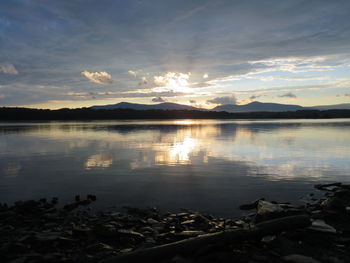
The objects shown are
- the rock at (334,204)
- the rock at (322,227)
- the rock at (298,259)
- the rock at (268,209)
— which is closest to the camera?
the rock at (298,259)

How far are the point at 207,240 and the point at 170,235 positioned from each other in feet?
6.53

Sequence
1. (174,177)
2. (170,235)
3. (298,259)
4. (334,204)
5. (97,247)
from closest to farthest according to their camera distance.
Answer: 1. (298,259)
2. (97,247)
3. (170,235)
4. (334,204)
5. (174,177)

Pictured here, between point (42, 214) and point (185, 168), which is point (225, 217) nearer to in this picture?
point (42, 214)

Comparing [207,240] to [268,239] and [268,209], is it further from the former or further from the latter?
[268,209]

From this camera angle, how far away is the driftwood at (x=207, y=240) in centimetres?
745

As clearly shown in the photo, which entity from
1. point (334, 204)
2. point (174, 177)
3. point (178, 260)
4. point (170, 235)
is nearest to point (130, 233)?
point (170, 235)

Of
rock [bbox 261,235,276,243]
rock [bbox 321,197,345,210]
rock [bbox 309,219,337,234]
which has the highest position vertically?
rock [bbox 321,197,345,210]

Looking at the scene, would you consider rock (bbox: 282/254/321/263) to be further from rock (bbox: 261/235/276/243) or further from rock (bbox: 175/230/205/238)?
rock (bbox: 175/230/205/238)

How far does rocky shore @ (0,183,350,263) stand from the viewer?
7938 mm

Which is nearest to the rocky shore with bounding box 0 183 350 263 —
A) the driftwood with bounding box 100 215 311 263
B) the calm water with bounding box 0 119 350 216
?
the driftwood with bounding box 100 215 311 263

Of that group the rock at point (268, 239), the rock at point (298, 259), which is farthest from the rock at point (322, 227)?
the rock at point (298, 259)

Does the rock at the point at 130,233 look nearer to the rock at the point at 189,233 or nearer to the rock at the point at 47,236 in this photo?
the rock at the point at 189,233

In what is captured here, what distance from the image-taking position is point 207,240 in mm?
8289

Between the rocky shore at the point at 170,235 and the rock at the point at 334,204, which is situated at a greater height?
the rock at the point at 334,204
